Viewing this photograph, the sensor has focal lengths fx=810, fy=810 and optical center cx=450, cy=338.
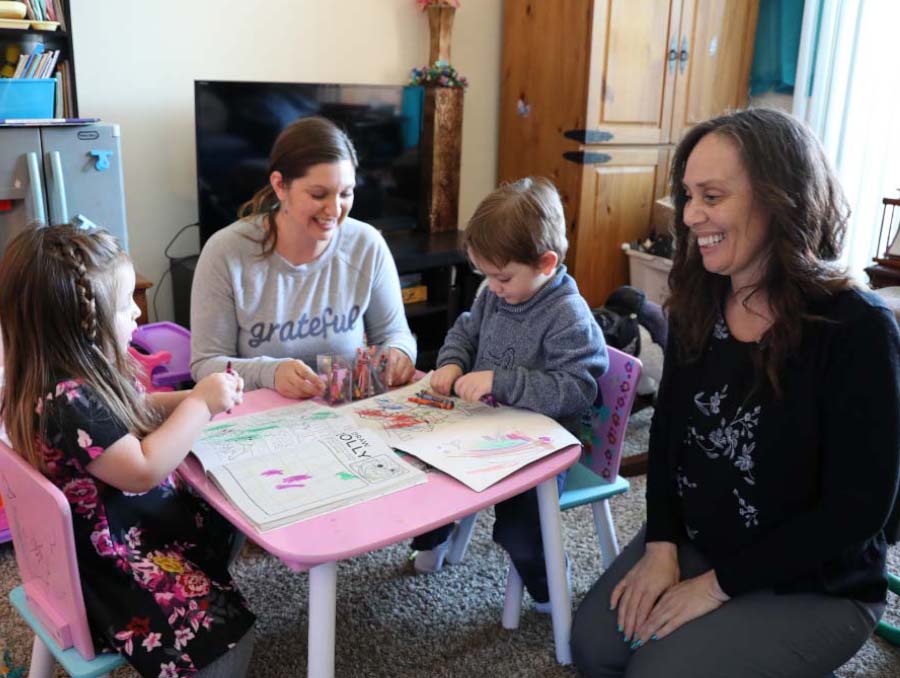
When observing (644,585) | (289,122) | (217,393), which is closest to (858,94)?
(289,122)

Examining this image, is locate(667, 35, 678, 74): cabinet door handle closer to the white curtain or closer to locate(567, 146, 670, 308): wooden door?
locate(567, 146, 670, 308): wooden door

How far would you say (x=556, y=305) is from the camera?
1473 mm

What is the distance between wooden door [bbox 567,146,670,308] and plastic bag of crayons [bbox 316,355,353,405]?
6.42 ft

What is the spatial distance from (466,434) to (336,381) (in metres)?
0.27

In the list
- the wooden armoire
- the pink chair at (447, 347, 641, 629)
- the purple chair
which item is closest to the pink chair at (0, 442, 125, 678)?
the pink chair at (447, 347, 641, 629)

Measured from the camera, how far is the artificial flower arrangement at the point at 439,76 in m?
3.09

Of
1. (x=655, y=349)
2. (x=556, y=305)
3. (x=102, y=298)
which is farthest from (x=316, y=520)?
(x=655, y=349)

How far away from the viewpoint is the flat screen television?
2.63 m

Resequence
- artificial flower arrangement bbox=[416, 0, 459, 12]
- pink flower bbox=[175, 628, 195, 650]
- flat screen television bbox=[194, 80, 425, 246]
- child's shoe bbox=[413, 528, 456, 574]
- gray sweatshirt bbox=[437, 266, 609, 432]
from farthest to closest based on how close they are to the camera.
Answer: artificial flower arrangement bbox=[416, 0, 459, 12], flat screen television bbox=[194, 80, 425, 246], child's shoe bbox=[413, 528, 456, 574], gray sweatshirt bbox=[437, 266, 609, 432], pink flower bbox=[175, 628, 195, 650]

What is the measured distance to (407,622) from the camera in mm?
1668

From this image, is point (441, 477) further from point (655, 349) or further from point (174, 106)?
point (174, 106)

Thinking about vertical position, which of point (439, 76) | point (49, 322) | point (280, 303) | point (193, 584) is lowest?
point (193, 584)

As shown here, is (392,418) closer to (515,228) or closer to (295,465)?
(295,465)

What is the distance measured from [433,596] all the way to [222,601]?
2.23ft
